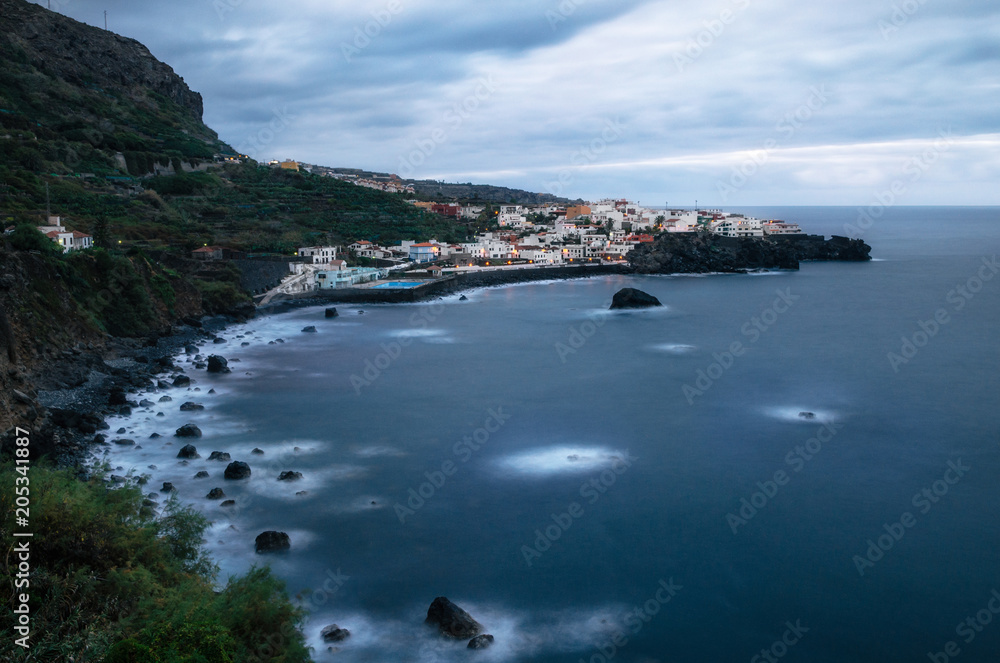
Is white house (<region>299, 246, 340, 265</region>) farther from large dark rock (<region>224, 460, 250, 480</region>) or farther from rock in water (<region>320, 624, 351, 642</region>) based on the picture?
rock in water (<region>320, 624, 351, 642</region>)

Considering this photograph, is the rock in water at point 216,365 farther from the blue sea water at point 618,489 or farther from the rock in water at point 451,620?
the rock in water at point 451,620

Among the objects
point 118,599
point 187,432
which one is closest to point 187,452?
point 187,432

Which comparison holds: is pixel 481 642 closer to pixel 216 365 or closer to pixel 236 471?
pixel 236 471

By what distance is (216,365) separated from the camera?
21.0 m

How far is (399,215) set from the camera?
60.0m

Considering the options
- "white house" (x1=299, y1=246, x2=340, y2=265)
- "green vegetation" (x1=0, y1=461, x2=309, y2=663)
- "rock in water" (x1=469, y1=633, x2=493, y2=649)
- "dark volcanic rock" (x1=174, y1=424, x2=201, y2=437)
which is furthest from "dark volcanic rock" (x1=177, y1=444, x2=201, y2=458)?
"white house" (x1=299, y1=246, x2=340, y2=265)

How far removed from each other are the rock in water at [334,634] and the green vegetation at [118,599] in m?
1.28

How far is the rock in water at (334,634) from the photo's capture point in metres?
8.62

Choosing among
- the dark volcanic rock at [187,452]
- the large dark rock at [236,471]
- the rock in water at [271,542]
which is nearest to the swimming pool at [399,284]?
the dark volcanic rock at [187,452]

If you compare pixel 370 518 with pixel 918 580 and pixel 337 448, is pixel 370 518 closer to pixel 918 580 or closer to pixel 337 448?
pixel 337 448

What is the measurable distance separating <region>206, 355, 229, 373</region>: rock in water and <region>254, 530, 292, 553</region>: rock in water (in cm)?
1141

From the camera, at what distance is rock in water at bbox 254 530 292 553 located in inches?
418

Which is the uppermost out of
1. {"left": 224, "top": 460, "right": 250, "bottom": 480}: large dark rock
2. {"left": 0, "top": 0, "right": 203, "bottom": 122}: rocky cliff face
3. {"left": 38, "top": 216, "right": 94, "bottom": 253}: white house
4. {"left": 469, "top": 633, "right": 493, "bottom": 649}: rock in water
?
{"left": 0, "top": 0, "right": 203, "bottom": 122}: rocky cliff face

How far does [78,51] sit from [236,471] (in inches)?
2901
